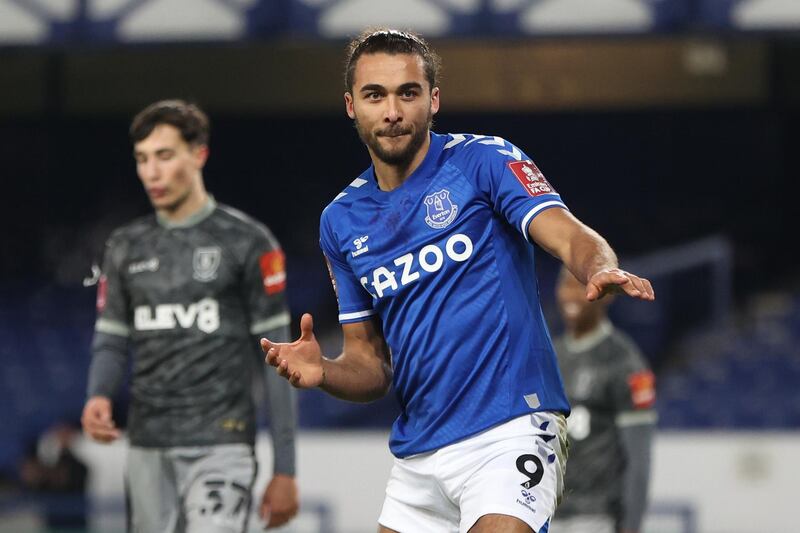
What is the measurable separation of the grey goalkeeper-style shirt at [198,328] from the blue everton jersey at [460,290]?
1.35 metres

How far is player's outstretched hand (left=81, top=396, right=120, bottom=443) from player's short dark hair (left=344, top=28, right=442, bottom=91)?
173 cm

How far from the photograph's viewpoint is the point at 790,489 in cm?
1012

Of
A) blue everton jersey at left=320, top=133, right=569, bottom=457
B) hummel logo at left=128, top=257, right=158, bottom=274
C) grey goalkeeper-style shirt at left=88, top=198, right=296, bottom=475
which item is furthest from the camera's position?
hummel logo at left=128, top=257, right=158, bottom=274

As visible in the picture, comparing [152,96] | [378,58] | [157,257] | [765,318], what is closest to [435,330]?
[378,58]

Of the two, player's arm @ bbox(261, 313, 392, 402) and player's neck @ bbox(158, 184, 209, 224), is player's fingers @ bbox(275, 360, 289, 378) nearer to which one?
player's arm @ bbox(261, 313, 392, 402)

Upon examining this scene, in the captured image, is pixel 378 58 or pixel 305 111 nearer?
pixel 378 58

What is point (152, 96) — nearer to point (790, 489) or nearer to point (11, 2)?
point (11, 2)

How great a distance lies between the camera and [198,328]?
4.97 metres

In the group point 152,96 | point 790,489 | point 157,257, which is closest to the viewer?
point 157,257

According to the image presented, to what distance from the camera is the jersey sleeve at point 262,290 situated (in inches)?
198

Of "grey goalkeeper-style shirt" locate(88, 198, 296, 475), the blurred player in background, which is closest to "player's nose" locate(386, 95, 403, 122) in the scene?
"grey goalkeeper-style shirt" locate(88, 198, 296, 475)

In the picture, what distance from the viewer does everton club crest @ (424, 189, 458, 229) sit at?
361 cm

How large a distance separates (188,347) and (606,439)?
88.8 inches

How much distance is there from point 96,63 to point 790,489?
9.06 m
